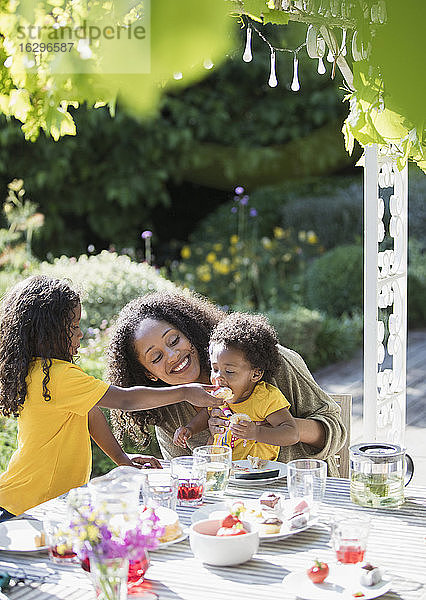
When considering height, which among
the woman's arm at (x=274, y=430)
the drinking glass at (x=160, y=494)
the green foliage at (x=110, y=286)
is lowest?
the drinking glass at (x=160, y=494)

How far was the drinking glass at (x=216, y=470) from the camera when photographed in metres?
1.96

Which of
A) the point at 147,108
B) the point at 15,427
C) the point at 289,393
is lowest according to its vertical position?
the point at 15,427

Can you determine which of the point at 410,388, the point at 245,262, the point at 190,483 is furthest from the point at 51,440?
the point at 245,262

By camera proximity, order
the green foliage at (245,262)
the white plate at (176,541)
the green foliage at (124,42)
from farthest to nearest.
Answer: the green foliage at (245,262) < the white plate at (176,541) < the green foliage at (124,42)

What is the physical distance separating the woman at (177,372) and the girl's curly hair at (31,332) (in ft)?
0.95

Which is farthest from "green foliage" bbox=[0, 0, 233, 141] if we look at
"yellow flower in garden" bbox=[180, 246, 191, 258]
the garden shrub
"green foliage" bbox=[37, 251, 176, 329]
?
"yellow flower in garden" bbox=[180, 246, 191, 258]

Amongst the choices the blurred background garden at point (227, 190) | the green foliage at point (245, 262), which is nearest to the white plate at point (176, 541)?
the green foliage at point (245, 262)

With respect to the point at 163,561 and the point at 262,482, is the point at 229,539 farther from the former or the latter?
the point at 262,482

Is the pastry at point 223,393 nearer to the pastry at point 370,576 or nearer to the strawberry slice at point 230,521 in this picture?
the strawberry slice at point 230,521

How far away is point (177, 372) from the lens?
2.47 metres

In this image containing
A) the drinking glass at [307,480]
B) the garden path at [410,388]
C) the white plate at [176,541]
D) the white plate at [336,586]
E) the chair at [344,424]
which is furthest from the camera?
the garden path at [410,388]

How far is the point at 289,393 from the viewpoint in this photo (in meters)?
2.50

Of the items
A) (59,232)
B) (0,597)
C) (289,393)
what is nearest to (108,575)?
(0,597)

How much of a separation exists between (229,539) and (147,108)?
94 cm
